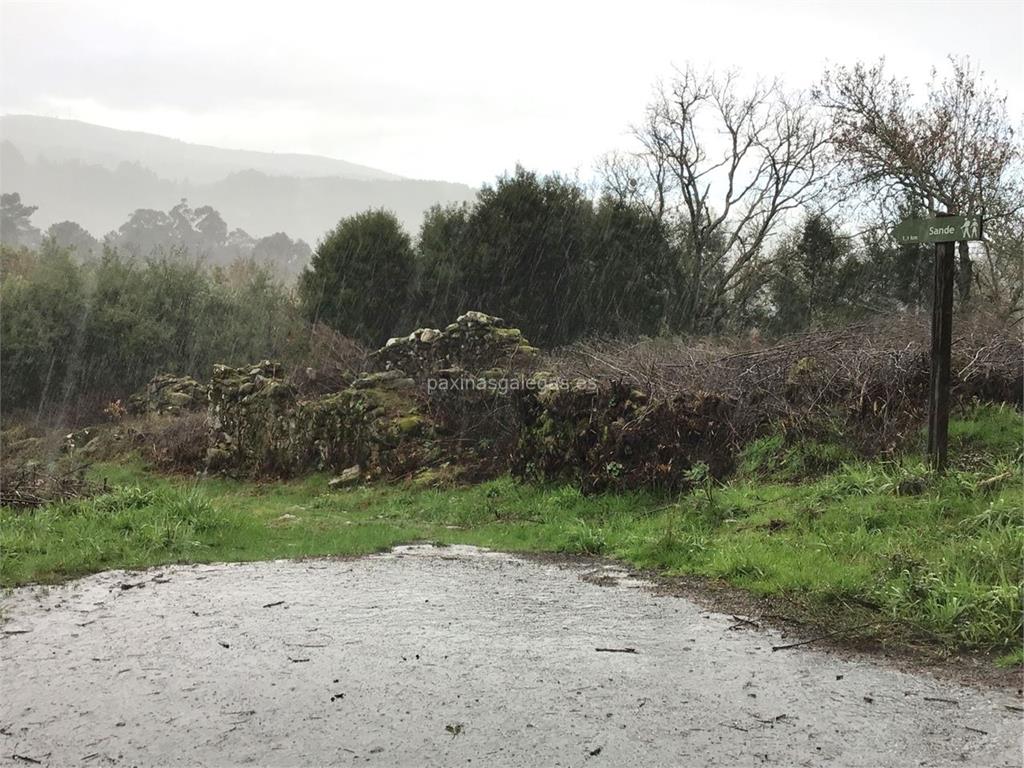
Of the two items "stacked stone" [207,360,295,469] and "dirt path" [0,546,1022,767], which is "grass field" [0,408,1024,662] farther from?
"stacked stone" [207,360,295,469]

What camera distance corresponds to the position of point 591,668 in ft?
15.0

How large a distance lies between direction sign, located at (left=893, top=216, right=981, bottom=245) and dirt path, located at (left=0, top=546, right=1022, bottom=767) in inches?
170

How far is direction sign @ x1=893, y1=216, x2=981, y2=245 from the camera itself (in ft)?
23.6

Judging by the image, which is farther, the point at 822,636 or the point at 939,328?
the point at 939,328

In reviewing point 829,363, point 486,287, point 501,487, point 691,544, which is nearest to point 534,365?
point 501,487

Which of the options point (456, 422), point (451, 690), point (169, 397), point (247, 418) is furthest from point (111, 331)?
point (451, 690)

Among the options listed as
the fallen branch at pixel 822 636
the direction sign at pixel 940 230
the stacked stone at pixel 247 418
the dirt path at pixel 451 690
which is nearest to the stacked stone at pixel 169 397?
the stacked stone at pixel 247 418

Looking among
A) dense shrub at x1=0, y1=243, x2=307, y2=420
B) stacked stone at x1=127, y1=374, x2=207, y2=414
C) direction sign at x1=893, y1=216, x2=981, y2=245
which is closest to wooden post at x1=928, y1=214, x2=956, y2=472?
direction sign at x1=893, y1=216, x2=981, y2=245

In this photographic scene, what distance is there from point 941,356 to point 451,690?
5.98 meters

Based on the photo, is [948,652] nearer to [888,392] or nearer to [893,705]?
[893,705]

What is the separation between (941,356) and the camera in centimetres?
765

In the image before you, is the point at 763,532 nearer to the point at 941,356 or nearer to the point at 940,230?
the point at 941,356

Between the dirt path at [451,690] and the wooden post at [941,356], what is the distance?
3.52 meters

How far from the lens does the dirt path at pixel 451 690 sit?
11.8 feet
